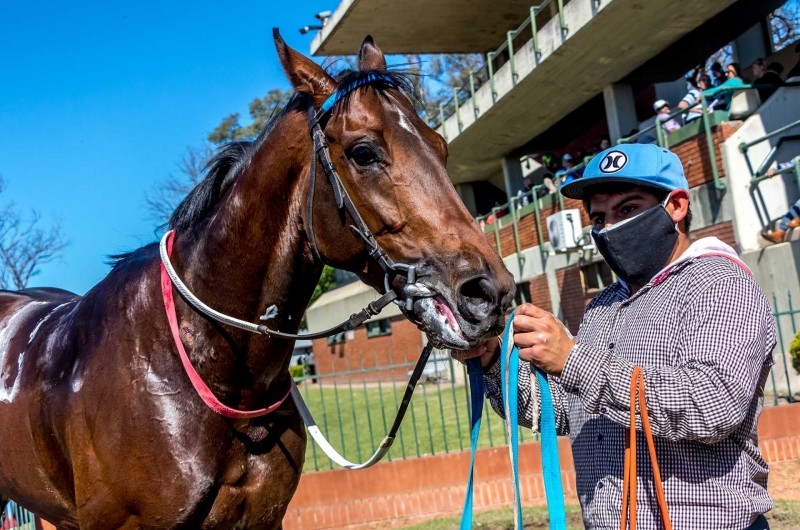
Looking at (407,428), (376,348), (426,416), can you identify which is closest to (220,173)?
(426,416)

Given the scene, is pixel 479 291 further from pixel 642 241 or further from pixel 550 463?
pixel 642 241

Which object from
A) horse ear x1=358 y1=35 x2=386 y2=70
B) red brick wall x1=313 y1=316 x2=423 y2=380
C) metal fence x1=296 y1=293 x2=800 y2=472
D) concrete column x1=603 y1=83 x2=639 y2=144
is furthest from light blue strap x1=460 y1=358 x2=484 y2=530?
red brick wall x1=313 y1=316 x2=423 y2=380

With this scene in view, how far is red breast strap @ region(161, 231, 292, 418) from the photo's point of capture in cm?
277

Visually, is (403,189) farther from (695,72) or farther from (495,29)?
(495,29)

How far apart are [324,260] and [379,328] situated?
24.4 metres

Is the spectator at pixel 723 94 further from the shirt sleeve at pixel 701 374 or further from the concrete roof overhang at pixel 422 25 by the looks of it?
the shirt sleeve at pixel 701 374

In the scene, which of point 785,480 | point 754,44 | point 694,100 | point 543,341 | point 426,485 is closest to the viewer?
point 543,341

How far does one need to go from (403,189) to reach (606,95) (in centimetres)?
1594

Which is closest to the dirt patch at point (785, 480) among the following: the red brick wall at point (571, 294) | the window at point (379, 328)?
the red brick wall at point (571, 294)

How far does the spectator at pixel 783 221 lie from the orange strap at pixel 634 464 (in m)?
9.37

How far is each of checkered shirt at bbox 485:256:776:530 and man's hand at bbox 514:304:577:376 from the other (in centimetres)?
3

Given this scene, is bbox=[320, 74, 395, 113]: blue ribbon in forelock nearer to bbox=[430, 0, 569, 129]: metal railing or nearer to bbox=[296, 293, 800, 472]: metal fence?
bbox=[296, 293, 800, 472]: metal fence

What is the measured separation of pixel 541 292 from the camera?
18484 millimetres

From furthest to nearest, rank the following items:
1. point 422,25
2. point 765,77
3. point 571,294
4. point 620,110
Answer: point 422,25 < point 571,294 < point 620,110 < point 765,77
